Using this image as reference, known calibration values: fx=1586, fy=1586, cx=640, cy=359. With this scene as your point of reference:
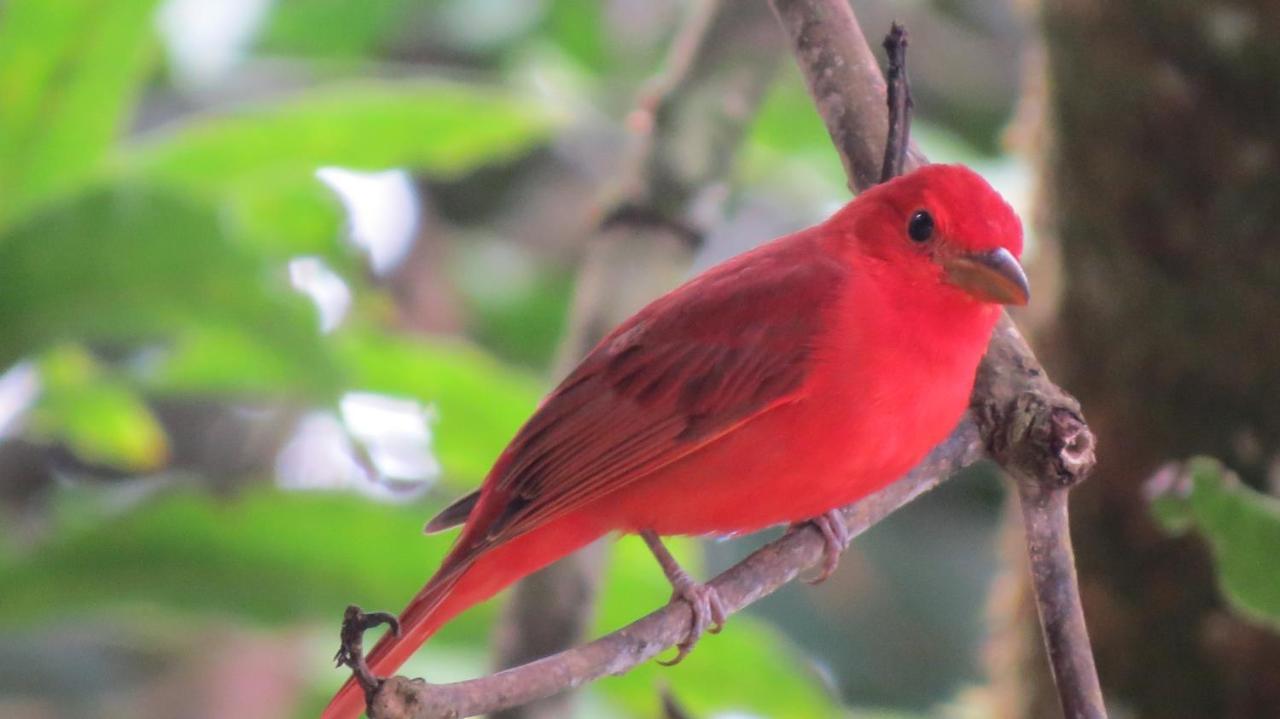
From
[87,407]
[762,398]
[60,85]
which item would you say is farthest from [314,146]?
[762,398]

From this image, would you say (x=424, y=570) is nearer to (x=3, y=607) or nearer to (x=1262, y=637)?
(x=3, y=607)

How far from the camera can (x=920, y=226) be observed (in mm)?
2576

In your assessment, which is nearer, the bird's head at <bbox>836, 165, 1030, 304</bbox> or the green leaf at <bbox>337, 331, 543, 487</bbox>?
the bird's head at <bbox>836, 165, 1030, 304</bbox>

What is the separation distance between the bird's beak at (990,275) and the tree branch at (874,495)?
0.20 ft

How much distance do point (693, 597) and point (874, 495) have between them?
0.43m

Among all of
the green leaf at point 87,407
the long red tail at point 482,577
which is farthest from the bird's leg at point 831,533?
the green leaf at point 87,407

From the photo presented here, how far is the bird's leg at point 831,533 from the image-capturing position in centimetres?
254

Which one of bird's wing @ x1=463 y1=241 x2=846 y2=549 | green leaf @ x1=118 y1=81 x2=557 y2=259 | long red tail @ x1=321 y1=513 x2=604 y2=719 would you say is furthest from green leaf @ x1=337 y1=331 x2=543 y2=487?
long red tail @ x1=321 y1=513 x2=604 y2=719

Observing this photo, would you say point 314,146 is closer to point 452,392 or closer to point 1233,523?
point 452,392

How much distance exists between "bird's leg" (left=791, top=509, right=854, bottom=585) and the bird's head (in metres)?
0.41

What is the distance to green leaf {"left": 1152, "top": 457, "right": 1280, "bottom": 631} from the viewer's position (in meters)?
2.18

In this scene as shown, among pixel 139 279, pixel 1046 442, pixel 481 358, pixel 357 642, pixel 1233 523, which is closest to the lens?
pixel 357 642

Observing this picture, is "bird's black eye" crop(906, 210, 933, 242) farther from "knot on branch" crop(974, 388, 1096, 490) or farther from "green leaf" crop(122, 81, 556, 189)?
"green leaf" crop(122, 81, 556, 189)

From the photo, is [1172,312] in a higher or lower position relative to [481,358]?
lower
